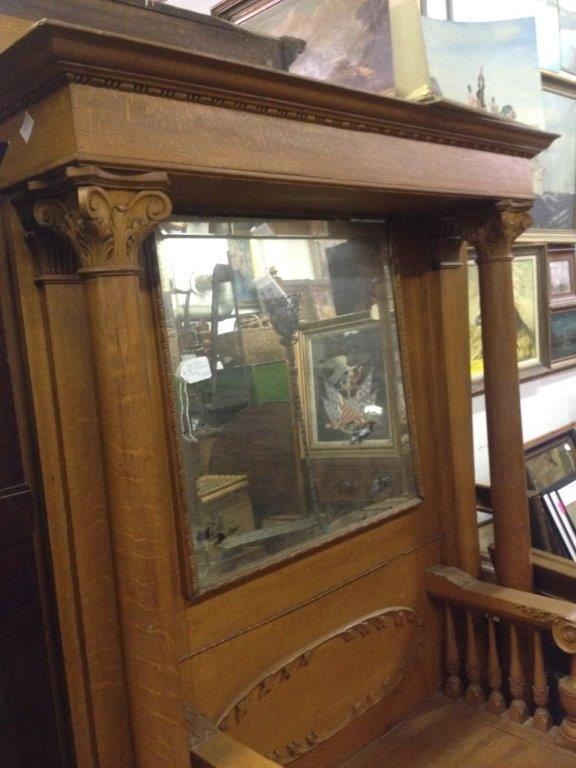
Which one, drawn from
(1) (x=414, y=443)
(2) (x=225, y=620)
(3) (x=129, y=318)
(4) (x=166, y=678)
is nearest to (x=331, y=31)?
(1) (x=414, y=443)

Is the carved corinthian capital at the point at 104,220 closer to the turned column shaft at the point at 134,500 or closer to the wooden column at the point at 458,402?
the turned column shaft at the point at 134,500

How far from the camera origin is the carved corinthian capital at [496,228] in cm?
154

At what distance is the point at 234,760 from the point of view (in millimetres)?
1088

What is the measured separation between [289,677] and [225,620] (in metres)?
0.22

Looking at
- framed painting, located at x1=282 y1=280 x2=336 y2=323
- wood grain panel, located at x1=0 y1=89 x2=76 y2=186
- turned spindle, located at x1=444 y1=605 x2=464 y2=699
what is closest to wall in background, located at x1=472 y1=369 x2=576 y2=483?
turned spindle, located at x1=444 y1=605 x2=464 y2=699

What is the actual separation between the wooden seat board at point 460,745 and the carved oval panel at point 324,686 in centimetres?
11

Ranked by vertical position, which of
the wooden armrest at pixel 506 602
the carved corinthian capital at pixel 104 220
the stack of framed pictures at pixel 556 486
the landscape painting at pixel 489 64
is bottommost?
the wooden armrest at pixel 506 602

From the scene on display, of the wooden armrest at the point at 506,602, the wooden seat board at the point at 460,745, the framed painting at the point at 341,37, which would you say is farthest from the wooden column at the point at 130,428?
the framed painting at the point at 341,37

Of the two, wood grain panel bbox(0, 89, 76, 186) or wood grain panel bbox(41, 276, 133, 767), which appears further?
wood grain panel bbox(41, 276, 133, 767)

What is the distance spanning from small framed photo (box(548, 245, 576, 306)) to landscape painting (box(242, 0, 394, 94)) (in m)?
0.99

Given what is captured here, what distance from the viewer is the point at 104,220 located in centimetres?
92

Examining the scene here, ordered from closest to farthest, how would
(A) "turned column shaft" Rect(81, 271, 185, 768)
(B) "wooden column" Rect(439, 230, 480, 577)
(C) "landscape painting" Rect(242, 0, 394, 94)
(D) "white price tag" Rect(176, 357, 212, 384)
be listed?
(A) "turned column shaft" Rect(81, 271, 185, 768), (D) "white price tag" Rect(176, 357, 212, 384), (B) "wooden column" Rect(439, 230, 480, 577), (C) "landscape painting" Rect(242, 0, 394, 94)

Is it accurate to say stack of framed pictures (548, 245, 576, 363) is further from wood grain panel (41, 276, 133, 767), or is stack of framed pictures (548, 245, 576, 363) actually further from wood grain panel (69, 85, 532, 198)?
wood grain panel (41, 276, 133, 767)

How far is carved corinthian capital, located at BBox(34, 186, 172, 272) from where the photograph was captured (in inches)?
36.0
